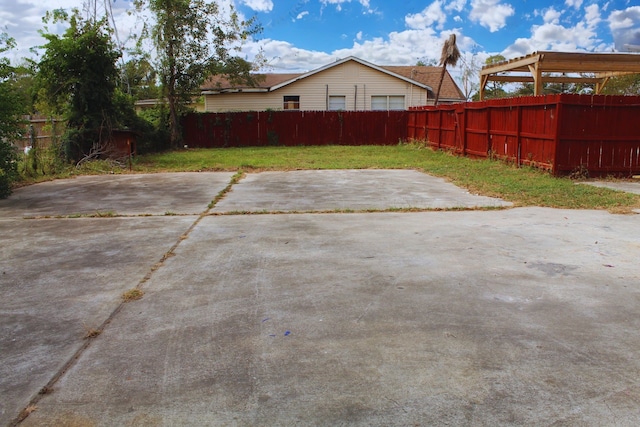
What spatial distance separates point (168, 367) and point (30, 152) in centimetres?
1363

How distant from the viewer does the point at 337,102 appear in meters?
29.9

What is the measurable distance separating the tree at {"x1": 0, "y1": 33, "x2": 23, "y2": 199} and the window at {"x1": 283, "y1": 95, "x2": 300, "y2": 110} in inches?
770

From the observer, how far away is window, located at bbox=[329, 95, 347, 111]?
1171 inches

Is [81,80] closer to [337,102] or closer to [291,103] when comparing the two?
[291,103]

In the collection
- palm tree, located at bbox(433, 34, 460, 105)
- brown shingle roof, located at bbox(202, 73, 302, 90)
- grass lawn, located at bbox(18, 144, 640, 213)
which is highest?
palm tree, located at bbox(433, 34, 460, 105)

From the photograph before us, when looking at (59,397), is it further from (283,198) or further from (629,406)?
(283,198)

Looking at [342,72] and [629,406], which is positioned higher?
[342,72]

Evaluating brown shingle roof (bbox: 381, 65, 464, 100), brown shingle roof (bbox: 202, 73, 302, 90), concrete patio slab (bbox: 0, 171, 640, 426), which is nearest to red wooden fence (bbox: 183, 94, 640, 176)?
brown shingle roof (bbox: 202, 73, 302, 90)

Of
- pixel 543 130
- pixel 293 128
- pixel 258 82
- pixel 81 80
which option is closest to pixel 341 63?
pixel 258 82

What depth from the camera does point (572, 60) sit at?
52.4ft

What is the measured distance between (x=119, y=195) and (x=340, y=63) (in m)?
20.7

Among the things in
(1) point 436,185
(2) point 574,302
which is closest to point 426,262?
(2) point 574,302

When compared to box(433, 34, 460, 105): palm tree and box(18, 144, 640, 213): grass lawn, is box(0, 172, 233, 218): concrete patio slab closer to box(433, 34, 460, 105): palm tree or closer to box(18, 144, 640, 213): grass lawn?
box(18, 144, 640, 213): grass lawn

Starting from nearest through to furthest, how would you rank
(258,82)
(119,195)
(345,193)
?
(345,193)
(119,195)
(258,82)
